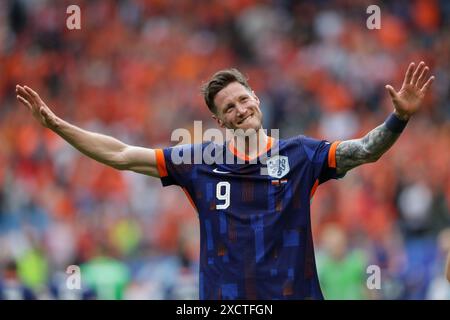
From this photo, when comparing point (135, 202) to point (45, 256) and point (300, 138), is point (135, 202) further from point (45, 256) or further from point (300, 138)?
point (300, 138)

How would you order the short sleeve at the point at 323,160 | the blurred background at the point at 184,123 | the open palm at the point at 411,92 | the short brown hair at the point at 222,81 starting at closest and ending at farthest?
the open palm at the point at 411,92, the short sleeve at the point at 323,160, the short brown hair at the point at 222,81, the blurred background at the point at 184,123

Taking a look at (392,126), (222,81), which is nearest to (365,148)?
(392,126)

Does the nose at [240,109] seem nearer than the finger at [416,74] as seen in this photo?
No

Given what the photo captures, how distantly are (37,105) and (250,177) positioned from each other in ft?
3.74

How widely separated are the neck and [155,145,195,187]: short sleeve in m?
0.25

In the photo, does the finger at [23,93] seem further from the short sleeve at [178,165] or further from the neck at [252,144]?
the neck at [252,144]

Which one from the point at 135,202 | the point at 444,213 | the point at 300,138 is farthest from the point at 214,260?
the point at 135,202

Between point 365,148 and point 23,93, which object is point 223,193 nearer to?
point 365,148

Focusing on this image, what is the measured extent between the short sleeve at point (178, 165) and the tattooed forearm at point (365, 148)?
74 cm

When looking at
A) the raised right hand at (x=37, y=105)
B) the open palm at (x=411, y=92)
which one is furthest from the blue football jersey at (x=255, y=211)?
the raised right hand at (x=37, y=105)

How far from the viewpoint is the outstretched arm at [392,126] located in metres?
5.21

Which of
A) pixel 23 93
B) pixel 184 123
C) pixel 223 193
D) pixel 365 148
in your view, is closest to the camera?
pixel 365 148

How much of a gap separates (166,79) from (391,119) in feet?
32.6

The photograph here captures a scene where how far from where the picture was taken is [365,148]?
5.36 m
